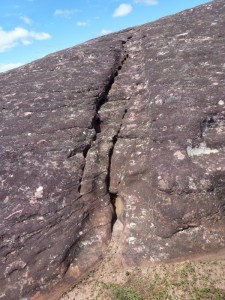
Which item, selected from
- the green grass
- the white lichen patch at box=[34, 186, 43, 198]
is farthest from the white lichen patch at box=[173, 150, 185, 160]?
the white lichen patch at box=[34, 186, 43, 198]

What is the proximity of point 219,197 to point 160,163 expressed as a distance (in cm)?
162

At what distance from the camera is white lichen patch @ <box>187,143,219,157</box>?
8539 mm

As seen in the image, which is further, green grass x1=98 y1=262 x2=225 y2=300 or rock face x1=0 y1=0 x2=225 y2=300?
rock face x1=0 y1=0 x2=225 y2=300

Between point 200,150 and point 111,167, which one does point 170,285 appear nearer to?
point 200,150

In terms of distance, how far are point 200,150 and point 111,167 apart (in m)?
2.51

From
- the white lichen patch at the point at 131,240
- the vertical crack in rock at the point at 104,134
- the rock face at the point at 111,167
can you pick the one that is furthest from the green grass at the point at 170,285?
the vertical crack in rock at the point at 104,134

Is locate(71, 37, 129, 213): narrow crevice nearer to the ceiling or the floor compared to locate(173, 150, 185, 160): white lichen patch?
nearer to the ceiling

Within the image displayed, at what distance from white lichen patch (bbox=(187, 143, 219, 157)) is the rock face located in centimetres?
3

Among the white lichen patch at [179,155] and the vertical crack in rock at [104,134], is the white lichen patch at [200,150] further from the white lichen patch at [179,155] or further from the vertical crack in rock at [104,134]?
the vertical crack in rock at [104,134]

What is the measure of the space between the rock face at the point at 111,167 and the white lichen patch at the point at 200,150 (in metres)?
0.03

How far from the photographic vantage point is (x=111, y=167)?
954cm

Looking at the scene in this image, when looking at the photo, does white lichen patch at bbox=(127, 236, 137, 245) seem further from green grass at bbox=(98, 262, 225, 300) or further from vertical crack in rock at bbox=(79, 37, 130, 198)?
vertical crack in rock at bbox=(79, 37, 130, 198)

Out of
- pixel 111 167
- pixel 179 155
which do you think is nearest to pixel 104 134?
pixel 111 167

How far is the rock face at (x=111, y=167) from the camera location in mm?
7727
